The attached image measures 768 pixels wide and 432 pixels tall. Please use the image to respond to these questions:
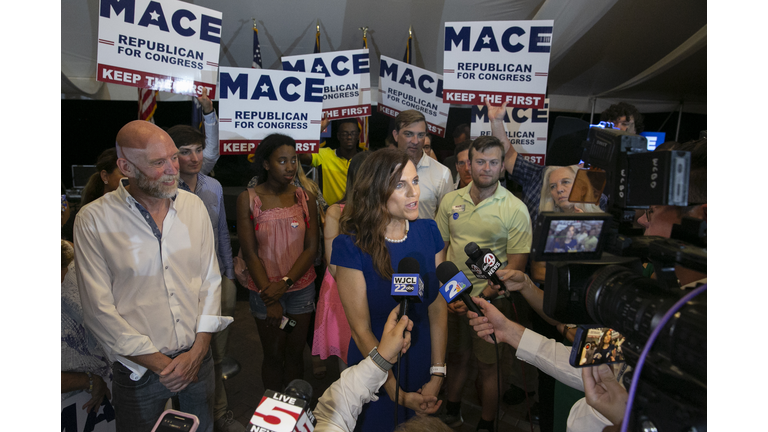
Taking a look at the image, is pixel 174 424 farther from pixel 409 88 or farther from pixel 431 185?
pixel 409 88

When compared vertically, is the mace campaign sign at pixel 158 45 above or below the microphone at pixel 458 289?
above

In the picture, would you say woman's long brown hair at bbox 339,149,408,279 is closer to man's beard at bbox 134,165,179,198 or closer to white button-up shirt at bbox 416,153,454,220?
man's beard at bbox 134,165,179,198

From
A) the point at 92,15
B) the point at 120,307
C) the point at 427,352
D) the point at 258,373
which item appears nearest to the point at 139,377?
the point at 120,307

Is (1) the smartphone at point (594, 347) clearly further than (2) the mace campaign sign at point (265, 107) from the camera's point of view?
No

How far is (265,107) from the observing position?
3.48 metres

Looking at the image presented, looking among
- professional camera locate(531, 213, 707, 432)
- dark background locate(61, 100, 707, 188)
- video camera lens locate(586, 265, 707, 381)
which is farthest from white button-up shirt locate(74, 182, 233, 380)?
dark background locate(61, 100, 707, 188)

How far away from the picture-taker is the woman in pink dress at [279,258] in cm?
294

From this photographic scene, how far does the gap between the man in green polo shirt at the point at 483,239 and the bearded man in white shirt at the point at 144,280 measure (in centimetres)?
157

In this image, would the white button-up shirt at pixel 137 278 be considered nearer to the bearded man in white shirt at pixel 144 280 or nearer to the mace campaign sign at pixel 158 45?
the bearded man in white shirt at pixel 144 280

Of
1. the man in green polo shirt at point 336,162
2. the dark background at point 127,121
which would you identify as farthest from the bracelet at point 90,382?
the dark background at point 127,121

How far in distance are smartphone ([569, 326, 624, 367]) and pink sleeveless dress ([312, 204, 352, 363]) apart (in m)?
1.81

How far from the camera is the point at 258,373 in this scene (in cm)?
366

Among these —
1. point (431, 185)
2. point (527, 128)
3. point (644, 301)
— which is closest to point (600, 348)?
point (644, 301)

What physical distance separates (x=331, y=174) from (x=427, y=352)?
2.87 m
